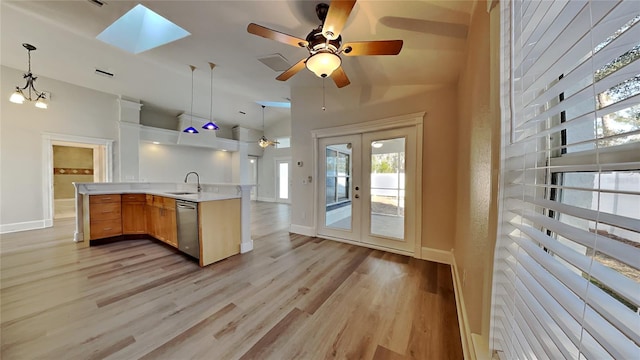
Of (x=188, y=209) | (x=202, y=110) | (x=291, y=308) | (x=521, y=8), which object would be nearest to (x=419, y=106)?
(x=521, y=8)

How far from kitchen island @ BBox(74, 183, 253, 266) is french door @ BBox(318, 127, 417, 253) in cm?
157

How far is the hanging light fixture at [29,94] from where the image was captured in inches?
147

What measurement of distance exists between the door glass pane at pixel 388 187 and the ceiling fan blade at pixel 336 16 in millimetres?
2027

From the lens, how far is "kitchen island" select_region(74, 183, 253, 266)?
283cm

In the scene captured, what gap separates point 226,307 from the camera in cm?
194

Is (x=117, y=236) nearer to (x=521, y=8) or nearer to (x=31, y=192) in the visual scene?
(x=31, y=192)

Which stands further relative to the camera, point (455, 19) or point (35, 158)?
point (35, 158)

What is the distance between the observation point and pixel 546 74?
671 millimetres

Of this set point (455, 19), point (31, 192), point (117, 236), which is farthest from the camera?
point (31, 192)

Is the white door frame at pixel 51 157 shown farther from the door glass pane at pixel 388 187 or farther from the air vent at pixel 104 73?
the door glass pane at pixel 388 187

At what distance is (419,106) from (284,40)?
6.91 feet

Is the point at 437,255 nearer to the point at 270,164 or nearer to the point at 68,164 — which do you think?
the point at 270,164

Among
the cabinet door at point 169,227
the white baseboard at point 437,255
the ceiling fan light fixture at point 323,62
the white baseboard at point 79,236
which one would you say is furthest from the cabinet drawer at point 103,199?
the white baseboard at point 437,255

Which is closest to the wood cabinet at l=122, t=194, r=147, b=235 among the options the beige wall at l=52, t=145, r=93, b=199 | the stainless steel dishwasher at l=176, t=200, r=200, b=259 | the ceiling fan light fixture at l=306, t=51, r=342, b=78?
the stainless steel dishwasher at l=176, t=200, r=200, b=259
